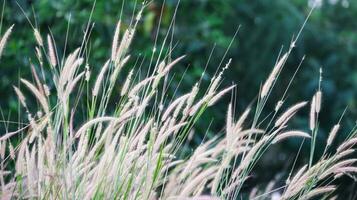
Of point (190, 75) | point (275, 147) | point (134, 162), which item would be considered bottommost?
point (275, 147)

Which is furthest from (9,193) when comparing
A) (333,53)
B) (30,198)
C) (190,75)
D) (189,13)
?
(333,53)

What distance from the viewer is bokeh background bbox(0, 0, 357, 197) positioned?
4.84 meters

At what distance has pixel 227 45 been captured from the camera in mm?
6527

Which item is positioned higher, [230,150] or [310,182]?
[230,150]

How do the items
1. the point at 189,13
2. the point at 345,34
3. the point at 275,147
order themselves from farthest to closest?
the point at 345,34 < the point at 275,147 < the point at 189,13

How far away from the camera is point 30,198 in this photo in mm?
3066

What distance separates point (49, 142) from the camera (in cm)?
312

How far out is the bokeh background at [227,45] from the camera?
4844 mm

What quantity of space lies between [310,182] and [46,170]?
98 centimetres

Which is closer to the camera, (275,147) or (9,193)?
(9,193)

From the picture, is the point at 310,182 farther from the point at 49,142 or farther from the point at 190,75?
the point at 190,75

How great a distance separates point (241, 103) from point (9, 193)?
4244 millimetres

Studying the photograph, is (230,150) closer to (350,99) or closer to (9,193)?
(9,193)

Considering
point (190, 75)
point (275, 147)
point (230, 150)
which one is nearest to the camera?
point (230, 150)
